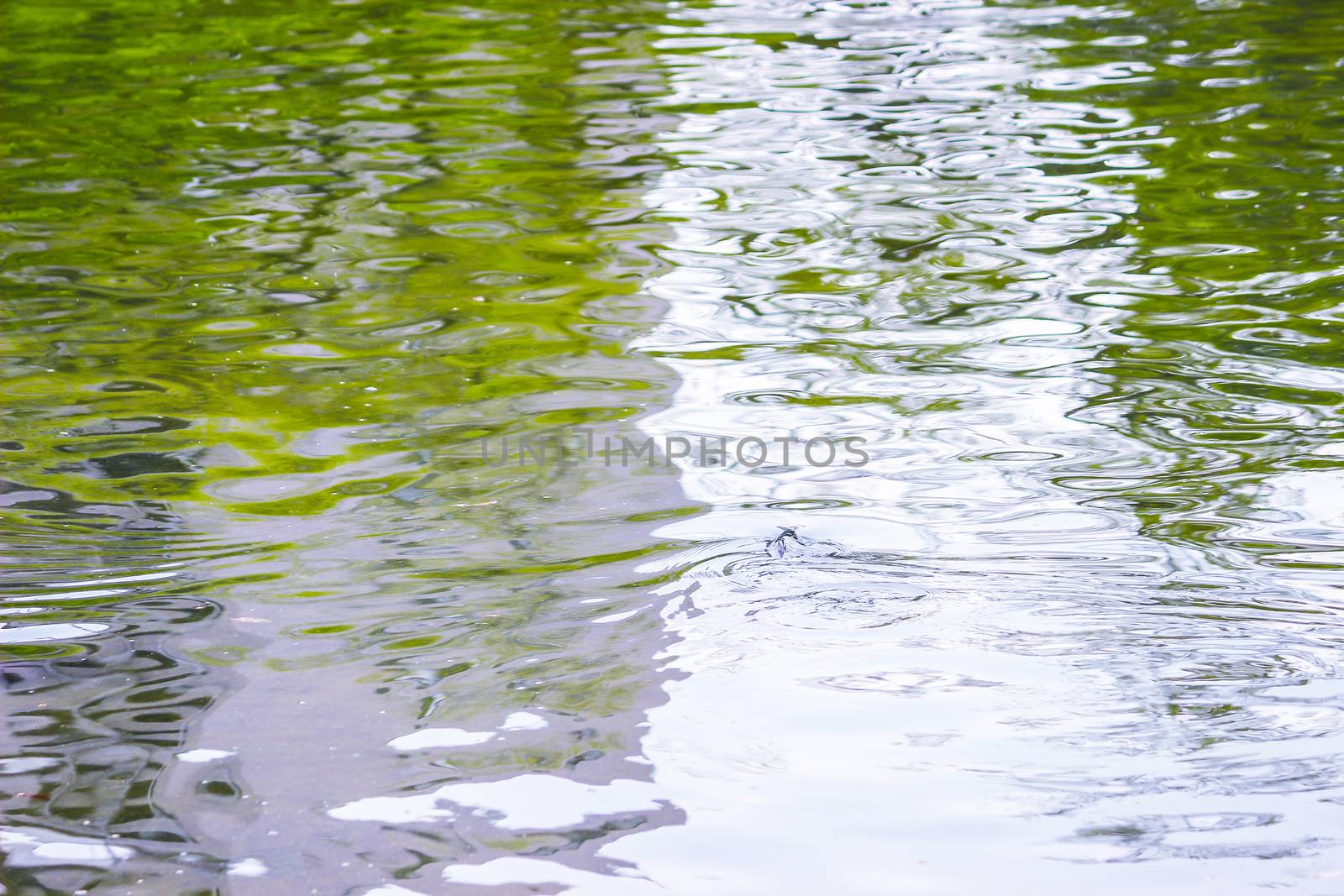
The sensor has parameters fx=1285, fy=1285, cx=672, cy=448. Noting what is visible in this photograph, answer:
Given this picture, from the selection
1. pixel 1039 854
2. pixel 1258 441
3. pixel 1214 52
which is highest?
pixel 1214 52

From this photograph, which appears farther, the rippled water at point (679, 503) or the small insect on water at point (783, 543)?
the small insect on water at point (783, 543)

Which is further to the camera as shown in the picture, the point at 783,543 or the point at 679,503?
the point at 679,503

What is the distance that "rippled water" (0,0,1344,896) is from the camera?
2430 millimetres

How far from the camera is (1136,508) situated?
3467mm

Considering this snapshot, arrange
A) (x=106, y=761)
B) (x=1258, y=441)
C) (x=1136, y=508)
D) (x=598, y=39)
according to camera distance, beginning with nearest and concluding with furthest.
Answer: (x=106, y=761) → (x=1136, y=508) → (x=1258, y=441) → (x=598, y=39)

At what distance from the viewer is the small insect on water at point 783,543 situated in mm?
3295

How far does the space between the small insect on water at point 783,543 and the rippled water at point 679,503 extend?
57mm

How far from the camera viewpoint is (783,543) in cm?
333

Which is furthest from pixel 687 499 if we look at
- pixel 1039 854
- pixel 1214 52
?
pixel 1214 52

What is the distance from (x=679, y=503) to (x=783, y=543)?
0.41 meters

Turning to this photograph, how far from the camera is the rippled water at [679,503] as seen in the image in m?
2.43

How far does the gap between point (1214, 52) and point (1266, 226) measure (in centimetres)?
379

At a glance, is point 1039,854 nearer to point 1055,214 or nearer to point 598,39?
point 1055,214

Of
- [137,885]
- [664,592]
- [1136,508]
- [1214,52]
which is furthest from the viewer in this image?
[1214,52]
